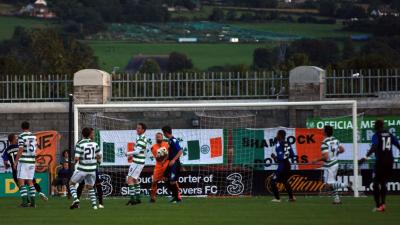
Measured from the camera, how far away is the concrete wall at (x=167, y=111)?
3741 cm

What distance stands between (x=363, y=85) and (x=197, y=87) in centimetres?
572

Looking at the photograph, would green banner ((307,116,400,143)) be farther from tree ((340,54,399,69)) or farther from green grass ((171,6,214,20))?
green grass ((171,6,214,20))

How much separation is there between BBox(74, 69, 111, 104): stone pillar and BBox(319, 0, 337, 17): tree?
6335cm

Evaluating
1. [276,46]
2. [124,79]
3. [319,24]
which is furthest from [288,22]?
[124,79]

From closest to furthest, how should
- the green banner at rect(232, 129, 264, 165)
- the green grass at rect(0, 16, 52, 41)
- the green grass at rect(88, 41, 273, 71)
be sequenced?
the green banner at rect(232, 129, 264, 165) < the green grass at rect(88, 41, 273, 71) < the green grass at rect(0, 16, 52, 41)

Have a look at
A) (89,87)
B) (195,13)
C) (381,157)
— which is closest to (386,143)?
(381,157)

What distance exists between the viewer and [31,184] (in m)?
27.7

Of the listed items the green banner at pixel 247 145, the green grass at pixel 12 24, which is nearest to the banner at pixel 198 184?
the green banner at pixel 247 145

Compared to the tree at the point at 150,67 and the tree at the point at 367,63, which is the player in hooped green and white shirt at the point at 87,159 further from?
the tree at the point at 150,67

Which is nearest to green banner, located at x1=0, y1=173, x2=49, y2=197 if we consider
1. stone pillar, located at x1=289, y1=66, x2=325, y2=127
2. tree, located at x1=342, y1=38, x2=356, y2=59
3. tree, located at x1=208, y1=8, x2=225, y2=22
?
stone pillar, located at x1=289, y1=66, x2=325, y2=127

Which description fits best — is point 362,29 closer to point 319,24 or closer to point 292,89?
point 319,24

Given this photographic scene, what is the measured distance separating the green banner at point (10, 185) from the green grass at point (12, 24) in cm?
6469

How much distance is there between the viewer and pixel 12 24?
10419 centimetres

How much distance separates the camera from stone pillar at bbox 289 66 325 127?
37.4 metres
